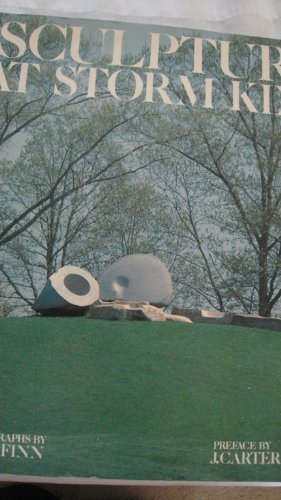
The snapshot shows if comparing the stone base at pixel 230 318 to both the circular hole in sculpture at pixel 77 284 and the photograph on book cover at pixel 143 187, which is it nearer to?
the photograph on book cover at pixel 143 187

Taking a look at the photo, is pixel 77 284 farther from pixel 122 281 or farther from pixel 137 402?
pixel 137 402

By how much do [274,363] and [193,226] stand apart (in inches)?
8.6

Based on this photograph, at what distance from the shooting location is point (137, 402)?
83 centimetres

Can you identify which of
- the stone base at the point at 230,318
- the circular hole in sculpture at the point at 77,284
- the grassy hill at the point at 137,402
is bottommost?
the grassy hill at the point at 137,402

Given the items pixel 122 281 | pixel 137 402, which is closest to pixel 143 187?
pixel 122 281

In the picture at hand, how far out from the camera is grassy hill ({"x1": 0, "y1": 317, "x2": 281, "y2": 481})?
31.6 inches

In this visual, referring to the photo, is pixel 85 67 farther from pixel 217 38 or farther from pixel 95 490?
pixel 95 490

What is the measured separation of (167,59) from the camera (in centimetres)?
94

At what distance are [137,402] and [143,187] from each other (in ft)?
0.97

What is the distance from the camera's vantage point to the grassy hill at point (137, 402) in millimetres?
802

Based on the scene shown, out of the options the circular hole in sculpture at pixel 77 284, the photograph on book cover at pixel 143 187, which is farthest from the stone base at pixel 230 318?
the circular hole in sculpture at pixel 77 284

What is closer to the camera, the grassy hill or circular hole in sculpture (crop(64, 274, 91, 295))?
the grassy hill

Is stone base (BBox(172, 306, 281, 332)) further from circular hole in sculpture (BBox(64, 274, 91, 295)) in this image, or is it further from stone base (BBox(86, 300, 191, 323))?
circular hole in sculpture (BBox(64, 274, 91, 295))

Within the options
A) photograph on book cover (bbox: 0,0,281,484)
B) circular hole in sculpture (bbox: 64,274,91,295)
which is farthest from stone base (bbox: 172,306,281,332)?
circular hole in sculpture (bbox: 64,274,91,295)
